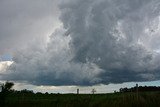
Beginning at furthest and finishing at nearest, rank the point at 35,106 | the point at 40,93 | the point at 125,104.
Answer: the point at 40,93, the point at 35,106, the point at 125,104

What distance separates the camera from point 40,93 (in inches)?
2899

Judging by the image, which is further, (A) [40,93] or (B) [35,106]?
(A) [40,93]

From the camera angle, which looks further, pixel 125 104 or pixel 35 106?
pixel 35 106

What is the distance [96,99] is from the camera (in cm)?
5088

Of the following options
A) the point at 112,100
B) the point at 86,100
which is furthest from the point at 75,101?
the point at 112,100

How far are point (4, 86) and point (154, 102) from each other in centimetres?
1759

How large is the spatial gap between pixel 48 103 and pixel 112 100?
318 inches

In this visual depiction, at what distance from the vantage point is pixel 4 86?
4991 centimetres

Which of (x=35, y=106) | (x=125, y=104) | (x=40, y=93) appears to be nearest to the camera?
(x=125, y=104)

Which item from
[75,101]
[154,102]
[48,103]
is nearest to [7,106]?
[48,103]

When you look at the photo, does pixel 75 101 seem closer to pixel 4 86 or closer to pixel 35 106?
pixel 35 106

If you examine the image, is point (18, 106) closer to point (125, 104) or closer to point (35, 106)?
point (35, 106)

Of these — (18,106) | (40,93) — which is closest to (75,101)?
(18,106)

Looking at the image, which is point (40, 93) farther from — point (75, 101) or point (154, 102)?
point (154, 102)
